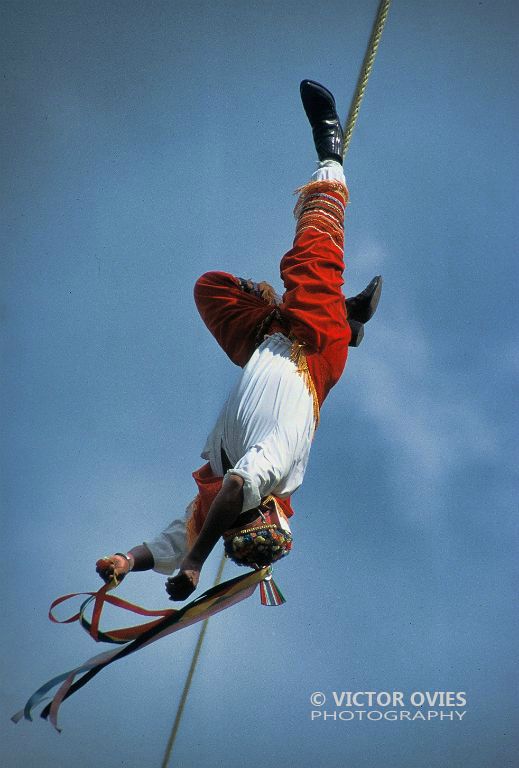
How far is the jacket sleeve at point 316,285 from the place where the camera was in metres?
5.00

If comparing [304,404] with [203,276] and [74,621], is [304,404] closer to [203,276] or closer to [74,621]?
[203,276]

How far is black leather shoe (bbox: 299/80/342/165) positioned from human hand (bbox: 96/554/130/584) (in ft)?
8.04

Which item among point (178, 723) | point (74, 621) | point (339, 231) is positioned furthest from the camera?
point (178, 723)

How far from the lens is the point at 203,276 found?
17.5 feet

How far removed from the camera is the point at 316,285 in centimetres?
502

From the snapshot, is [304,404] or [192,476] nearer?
[304,404]

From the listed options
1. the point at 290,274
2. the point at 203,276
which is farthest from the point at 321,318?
the point at 203,276

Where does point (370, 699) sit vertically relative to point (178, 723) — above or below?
above

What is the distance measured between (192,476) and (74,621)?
949 mm

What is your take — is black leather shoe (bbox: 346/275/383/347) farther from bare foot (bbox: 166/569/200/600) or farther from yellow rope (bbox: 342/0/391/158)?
bare foot (bbox: 166/569/200/600)

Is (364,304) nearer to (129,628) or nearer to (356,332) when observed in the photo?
(356,332)

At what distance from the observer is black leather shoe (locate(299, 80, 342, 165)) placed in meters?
5.55

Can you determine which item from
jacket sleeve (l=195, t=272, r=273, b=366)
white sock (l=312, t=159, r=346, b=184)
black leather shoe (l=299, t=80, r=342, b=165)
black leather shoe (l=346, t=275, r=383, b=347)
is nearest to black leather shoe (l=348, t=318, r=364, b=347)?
black leather shoe (l=346, t=275, r=383, b=347)

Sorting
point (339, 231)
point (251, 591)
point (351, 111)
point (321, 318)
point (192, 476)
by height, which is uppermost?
point (351, 111)
